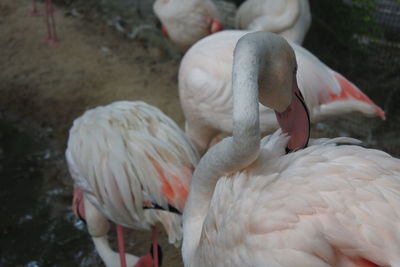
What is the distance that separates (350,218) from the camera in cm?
137

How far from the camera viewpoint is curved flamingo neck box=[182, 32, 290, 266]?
4.63 feet

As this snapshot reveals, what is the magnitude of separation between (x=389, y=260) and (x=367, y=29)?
112 inches

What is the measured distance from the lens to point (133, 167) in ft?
7.77

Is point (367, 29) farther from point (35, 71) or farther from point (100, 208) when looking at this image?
point (35, 71)

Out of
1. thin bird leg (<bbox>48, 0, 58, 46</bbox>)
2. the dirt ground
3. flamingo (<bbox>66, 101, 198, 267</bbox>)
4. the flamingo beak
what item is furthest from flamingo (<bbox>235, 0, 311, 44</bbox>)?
thin bird leg (<bbox>48, 0, 58, 46</bbox>)

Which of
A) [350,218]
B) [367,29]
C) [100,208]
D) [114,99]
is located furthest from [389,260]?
[114,99]

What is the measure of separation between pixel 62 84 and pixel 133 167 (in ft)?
8.22

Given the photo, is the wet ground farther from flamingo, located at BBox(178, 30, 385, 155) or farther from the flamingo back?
flamingo, located at BBox(178, 30, 385, 155)

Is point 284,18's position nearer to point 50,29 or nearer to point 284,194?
point 284,194

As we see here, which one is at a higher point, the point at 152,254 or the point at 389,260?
the point at 389,260

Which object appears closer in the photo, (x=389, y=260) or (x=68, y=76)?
(x=389, y=260)

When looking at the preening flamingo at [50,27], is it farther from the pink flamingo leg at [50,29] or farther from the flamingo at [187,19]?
the flamingo at [187,19]

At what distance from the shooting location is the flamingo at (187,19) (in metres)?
Answer: 4.32

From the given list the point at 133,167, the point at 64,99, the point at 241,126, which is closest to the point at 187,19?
the point at 64,99
